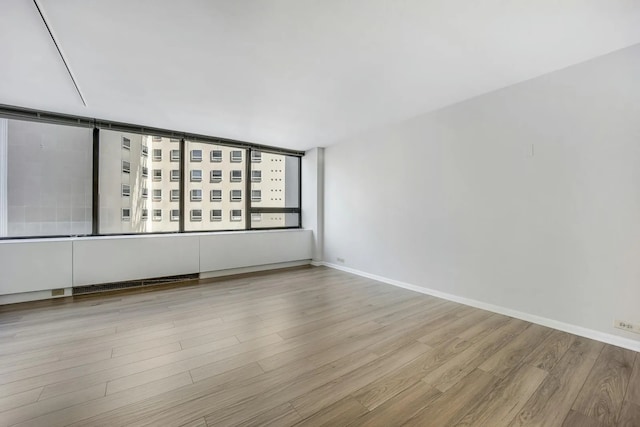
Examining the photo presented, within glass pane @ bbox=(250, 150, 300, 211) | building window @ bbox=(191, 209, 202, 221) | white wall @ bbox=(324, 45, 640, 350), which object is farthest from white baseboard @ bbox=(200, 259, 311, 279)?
white wall @ bbox=(324, 45, 640, 350)

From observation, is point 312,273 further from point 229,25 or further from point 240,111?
point 229,25

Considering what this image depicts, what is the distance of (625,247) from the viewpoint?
2.28m

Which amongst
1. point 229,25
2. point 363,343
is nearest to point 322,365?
point 363,343

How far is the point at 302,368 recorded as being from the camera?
76.5 inches

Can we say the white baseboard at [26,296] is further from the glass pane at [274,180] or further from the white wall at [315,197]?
the white wall at [315,197]

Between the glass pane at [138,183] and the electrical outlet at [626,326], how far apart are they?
558 cm

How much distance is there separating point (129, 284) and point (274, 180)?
3.12 meters

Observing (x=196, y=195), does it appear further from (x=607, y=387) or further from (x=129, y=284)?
(x=607, y=387)

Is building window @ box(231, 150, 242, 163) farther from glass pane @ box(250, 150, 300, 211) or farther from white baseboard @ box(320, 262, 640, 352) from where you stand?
white baseboard @ box(320, 262, 640, 352)

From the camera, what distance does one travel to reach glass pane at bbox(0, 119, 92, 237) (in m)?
3.45

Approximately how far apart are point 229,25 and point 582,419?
11.0ft

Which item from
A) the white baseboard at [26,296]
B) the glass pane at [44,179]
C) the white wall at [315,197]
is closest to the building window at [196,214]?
the glass pane at [44,179]

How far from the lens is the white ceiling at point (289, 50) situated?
1809 mm

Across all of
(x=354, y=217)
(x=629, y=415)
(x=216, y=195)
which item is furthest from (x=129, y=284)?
(x=629, y=415)
